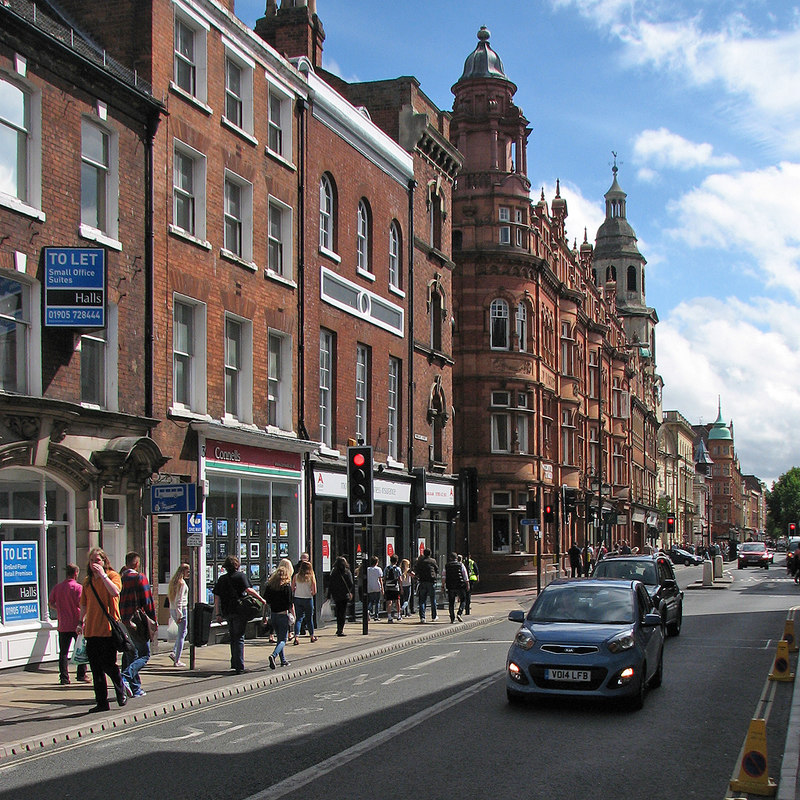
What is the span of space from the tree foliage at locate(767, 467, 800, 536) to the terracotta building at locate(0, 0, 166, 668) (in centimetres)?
17261

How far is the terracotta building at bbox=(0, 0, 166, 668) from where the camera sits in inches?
681

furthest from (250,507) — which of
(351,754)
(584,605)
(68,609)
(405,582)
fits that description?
(351,754)

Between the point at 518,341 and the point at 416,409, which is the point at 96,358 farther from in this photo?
the point at 518,341

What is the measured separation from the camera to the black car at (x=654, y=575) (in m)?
21.6

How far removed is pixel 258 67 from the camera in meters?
Result: 25.2

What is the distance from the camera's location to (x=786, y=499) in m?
183

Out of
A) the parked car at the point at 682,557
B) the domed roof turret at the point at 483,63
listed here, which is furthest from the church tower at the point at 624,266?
the domed roof turret at the point at 483,63

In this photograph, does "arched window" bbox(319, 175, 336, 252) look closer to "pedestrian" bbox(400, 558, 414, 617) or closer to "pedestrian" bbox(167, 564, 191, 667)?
"pedestrian" bbox(400, 558, 414, 617)

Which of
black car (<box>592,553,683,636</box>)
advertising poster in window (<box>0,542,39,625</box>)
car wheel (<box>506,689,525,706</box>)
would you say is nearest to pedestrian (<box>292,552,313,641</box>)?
advertising poster in window (<box>0,542,39,625</box>)

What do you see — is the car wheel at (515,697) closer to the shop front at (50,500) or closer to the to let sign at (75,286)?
the shop front at (50,500)

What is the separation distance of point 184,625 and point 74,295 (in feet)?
18.7

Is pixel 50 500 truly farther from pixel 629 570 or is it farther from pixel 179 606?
pixel 629 570

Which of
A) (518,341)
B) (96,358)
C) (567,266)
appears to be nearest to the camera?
(96,358)

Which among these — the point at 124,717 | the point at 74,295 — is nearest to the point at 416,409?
the point at 74,295
